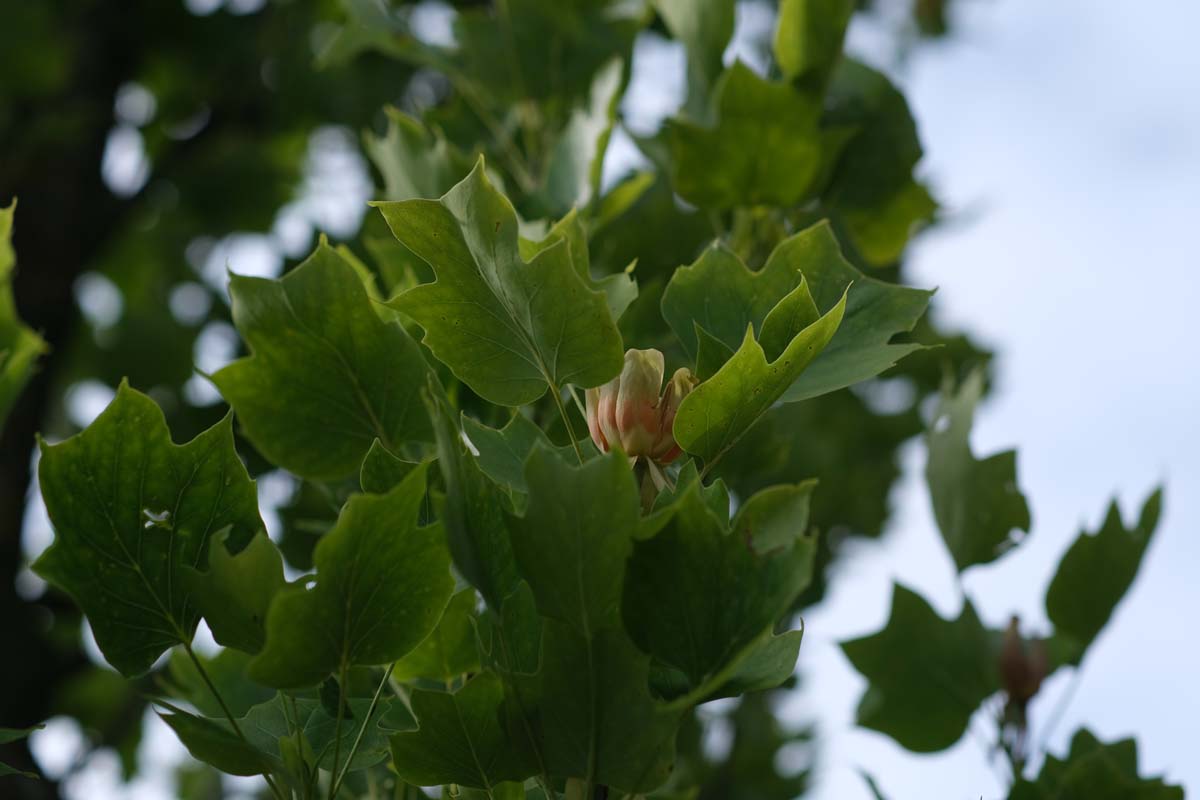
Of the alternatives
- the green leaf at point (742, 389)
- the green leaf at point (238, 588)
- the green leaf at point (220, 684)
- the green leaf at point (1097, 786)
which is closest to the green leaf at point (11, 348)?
the green leaf at point (220, 684)

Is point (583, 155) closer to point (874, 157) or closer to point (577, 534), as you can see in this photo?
point (874, 157)

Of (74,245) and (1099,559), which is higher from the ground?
(1099,559)

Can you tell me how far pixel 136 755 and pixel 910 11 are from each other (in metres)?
1.95

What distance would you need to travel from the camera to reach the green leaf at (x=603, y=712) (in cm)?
37

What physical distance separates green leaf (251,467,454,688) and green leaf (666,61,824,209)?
0.34 meters

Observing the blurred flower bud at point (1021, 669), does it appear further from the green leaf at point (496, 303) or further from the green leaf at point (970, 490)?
the green leaf at point (496, 303)

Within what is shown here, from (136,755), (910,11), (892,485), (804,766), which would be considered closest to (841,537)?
(892,485)

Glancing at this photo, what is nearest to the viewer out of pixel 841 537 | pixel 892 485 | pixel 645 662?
pixel 645 662

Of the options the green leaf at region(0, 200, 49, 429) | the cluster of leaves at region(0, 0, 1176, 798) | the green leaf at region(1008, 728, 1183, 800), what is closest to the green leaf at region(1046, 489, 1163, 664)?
the cluster of leaves at region(0, 0, 1176, 798)

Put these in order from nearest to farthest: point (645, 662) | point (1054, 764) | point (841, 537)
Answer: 1. point (645, 662)
2. point (1054, 764)
3. point (841, 537)

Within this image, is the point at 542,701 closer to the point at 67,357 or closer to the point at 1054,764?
the point at 1054,764

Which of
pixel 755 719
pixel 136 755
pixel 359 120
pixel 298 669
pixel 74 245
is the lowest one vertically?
pixel 136 755

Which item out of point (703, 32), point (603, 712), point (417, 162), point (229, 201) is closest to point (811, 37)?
point (703, 32)

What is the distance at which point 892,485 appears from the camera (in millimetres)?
2391
